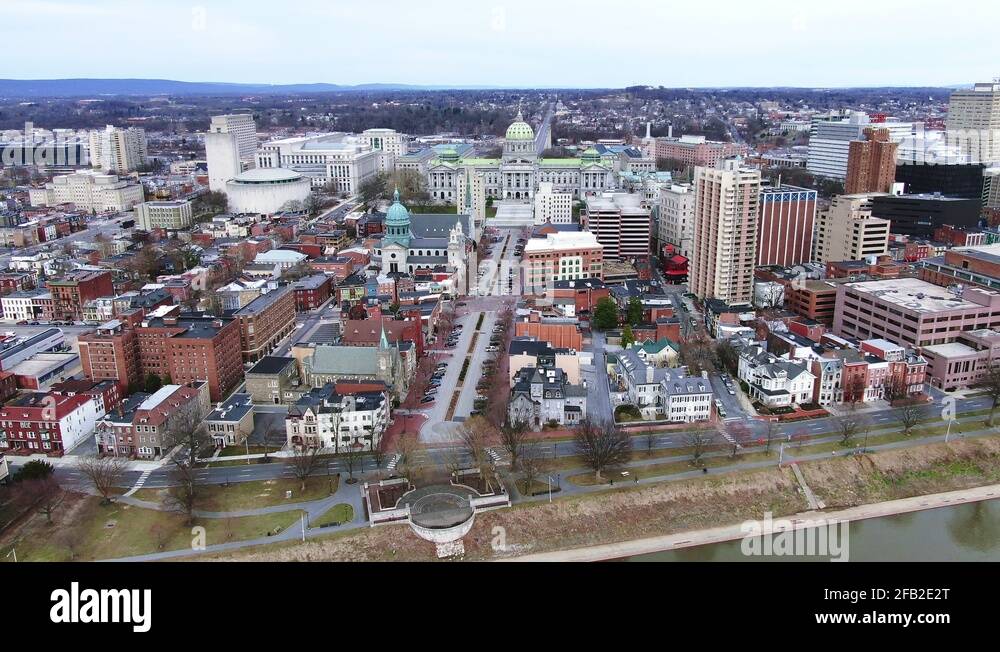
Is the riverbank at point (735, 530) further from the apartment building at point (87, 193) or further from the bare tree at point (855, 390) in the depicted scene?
the apartment building at point (87, 193)

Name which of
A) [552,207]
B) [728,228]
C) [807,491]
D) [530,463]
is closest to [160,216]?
[552,207]

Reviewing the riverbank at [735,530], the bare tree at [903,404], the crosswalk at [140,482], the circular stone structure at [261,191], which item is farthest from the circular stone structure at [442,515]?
the circular stone structure at [261,191]

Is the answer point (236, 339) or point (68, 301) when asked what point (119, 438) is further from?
point (68, 301)

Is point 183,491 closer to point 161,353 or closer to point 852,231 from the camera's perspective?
point 161,353

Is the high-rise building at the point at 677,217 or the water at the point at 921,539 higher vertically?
the high-rise building at the point at 677,217

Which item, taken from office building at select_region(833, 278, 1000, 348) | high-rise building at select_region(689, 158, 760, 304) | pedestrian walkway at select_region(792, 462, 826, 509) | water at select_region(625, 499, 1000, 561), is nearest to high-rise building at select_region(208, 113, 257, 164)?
high-rise building at select_region(689, 158, 760, 304)

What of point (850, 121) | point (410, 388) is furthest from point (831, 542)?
point (850, 121)

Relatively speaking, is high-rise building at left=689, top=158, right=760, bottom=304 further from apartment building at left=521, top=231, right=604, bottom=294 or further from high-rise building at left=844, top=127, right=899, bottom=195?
high-rise building at left=844, top=127, right=899, bottom=195

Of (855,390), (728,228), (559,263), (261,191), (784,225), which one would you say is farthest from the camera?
(261,191)

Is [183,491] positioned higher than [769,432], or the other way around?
[769,432]
